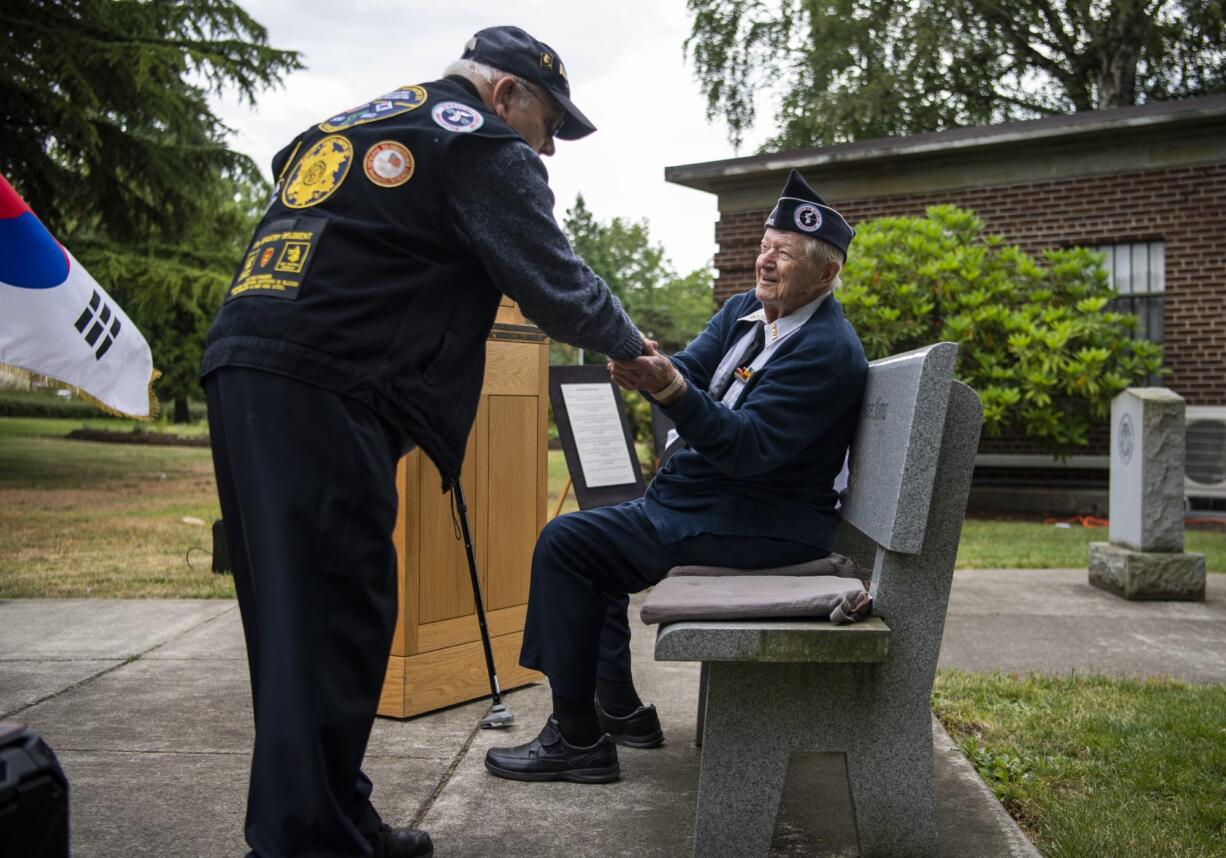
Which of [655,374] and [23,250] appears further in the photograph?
[23,250]

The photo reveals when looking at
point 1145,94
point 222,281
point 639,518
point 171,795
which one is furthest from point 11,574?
point 1145,94

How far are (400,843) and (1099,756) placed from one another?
2338 mm

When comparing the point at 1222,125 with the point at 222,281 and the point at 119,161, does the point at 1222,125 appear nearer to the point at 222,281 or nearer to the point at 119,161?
the point at 222,281

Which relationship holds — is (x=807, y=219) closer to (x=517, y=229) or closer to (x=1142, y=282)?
(x=517, y=229)

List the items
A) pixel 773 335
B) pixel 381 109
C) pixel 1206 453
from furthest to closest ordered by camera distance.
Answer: pixel 1206 453 → pixel 773 335 → pixel 381 109

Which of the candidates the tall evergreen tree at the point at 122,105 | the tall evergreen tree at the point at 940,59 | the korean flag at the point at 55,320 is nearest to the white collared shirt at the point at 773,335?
the korean flag at the point at 55,320

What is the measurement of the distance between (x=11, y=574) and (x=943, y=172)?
12261mm

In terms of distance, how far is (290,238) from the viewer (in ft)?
8.07

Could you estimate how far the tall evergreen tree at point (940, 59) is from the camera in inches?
925

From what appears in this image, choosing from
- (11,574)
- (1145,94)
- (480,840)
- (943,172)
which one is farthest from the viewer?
(1145,94)

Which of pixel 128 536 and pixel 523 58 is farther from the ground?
pixel 523 58

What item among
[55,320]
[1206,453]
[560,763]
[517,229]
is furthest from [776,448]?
[1206,453]

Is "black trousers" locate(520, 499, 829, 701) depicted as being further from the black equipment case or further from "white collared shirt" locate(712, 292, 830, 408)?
the black equipment case

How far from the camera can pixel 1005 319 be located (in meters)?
12.7
